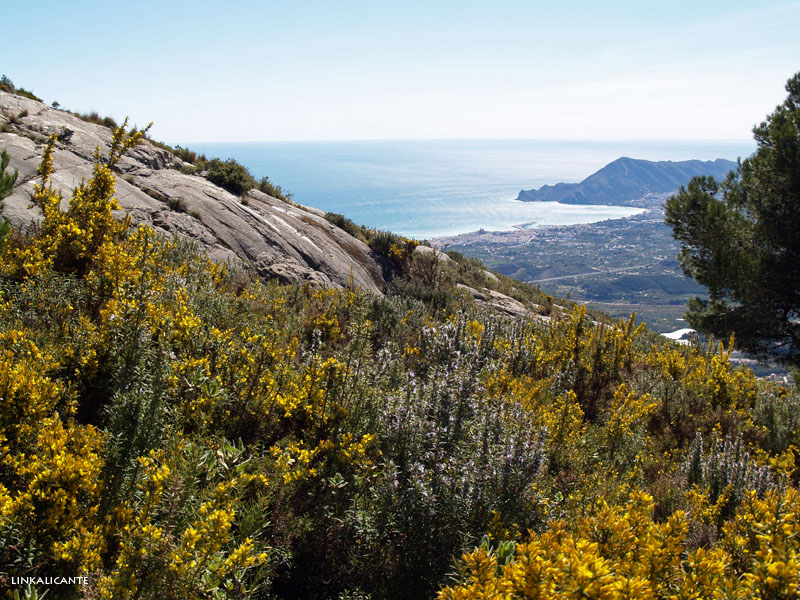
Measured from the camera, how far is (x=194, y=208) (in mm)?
11539

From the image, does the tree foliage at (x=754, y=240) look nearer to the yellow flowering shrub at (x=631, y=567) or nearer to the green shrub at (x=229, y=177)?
the yellow flowering shrub at (x=631, y=567)

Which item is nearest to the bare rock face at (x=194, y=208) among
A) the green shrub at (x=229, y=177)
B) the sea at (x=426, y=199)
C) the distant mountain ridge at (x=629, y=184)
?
the green shrub at (x=229, y=177)

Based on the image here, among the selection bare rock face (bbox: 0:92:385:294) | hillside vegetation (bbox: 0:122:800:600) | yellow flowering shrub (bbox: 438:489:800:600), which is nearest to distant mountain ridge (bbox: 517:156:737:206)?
bare rock face (bbox: 0:92:385:294)

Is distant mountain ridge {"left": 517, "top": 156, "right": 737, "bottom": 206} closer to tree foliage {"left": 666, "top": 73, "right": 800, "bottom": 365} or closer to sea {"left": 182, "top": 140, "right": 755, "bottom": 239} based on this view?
sea {"left": 182, "top": 140, "right": 755, "bottom": 239}

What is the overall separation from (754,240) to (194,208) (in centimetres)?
1446

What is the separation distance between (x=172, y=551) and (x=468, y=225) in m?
91.0

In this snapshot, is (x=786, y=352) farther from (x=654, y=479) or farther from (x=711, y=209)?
(x=654, y=479)

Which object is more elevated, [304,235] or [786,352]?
[304,235]

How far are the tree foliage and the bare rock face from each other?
29.6 ft

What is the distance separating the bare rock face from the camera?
10.0m

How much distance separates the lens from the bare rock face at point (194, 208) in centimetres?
1001

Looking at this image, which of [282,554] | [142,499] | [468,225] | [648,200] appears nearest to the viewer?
[142,499]

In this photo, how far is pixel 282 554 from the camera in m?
2.64

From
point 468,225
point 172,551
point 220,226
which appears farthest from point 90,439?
point 468,225
